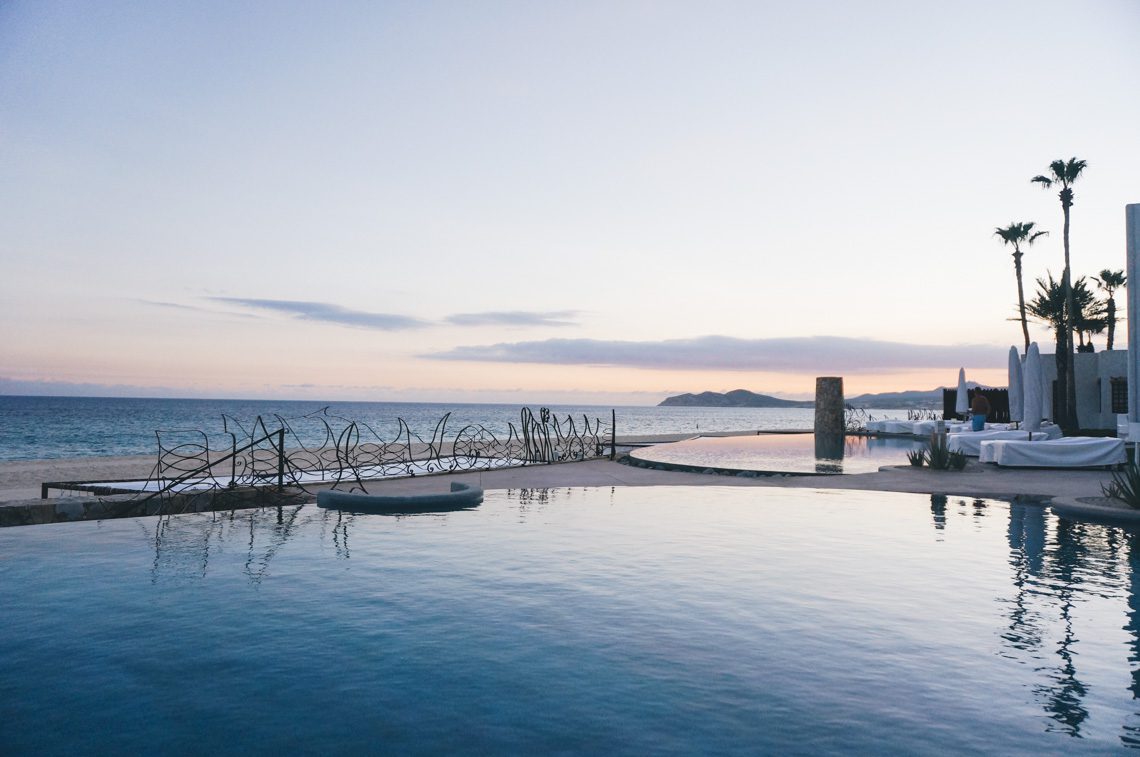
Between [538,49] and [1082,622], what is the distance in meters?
14.7

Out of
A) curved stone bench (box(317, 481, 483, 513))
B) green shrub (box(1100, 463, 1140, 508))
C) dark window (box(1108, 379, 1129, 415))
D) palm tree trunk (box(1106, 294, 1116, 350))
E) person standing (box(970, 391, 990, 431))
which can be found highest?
palm tree trunk (box(1106, 294, 1116, 350))

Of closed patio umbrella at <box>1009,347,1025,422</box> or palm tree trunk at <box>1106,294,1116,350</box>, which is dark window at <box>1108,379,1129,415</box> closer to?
palm tree trunk at <box>1106,294,1116,350</box>

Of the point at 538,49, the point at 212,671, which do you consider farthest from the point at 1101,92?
the point at 212,671

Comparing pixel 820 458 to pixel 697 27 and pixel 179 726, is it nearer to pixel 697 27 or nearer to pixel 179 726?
pixel 697 27

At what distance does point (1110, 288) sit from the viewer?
140 feet

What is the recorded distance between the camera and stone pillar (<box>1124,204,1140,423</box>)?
1139cm

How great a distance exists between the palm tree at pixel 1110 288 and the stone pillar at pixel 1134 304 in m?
33.0

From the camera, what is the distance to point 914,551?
8227 mm

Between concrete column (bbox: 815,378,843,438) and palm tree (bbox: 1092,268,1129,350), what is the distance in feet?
60.6

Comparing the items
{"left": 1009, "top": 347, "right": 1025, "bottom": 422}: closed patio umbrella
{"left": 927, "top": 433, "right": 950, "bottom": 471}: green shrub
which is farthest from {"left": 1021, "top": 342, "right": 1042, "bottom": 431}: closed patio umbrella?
{"left": 927, "top": 433, "right": 950, "bottom": 471}: green shrub

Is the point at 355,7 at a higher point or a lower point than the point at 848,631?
higher

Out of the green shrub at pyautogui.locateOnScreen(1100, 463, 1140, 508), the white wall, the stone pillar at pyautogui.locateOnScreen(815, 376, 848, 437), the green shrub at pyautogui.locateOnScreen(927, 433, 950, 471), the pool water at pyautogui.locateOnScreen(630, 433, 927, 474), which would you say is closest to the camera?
the green shrub at pyautogui.locateOnScreen(1100, 463, 1140, 508)

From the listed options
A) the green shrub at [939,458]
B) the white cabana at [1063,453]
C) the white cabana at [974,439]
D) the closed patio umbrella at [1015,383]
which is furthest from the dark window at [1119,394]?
the green shrub at [939,458]

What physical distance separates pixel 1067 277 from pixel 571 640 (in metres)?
32.3
